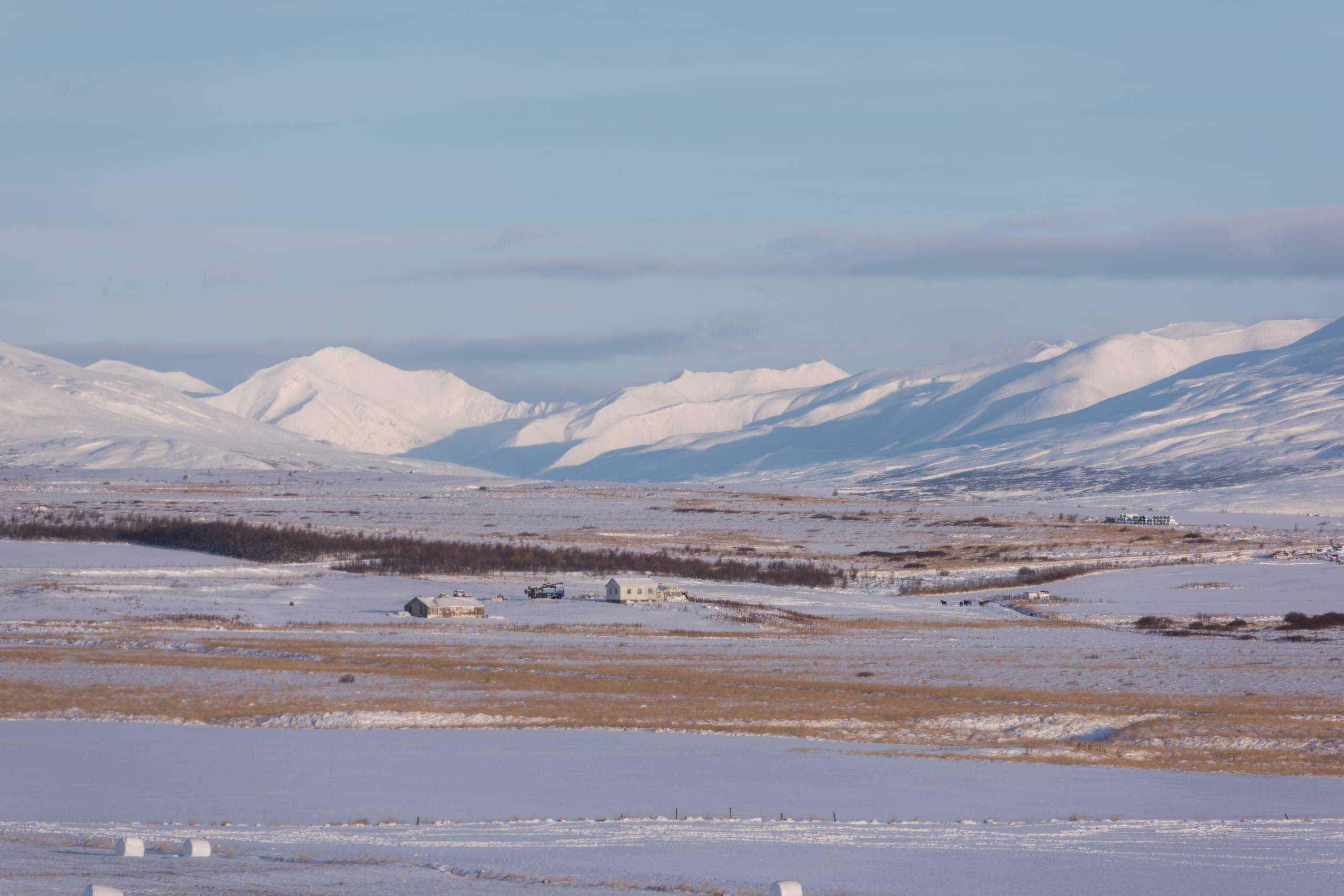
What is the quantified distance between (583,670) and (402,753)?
16470 millimetres

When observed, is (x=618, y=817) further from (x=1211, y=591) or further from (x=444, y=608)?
(x=1211, y=591)

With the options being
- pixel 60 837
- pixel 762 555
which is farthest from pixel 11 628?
pixel 762 555

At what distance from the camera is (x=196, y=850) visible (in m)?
19.5

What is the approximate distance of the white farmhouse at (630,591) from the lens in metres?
73.6

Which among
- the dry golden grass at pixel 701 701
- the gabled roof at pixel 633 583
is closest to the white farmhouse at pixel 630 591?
the gabled roof at pixel 633 583

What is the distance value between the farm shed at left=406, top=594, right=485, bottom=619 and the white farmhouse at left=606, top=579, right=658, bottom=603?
782 cm

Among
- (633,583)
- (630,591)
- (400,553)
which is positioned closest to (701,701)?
(630,591)

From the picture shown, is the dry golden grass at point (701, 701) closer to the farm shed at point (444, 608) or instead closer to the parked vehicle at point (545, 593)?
the farm shed at point (444, 608)

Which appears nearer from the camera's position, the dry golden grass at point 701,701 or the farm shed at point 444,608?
the dry golden grass at point 701,701

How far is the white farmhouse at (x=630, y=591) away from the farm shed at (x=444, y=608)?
25.6ft

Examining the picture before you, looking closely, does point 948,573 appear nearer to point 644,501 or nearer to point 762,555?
point 762,555

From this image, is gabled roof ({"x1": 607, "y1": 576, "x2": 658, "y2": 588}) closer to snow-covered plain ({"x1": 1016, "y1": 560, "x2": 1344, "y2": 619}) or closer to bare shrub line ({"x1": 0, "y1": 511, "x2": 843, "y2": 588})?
bare shrub line ({"x1": 0, "y1": 511, "x2": 843, "y2": 588})

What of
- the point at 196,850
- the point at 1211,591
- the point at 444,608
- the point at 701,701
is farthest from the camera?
the point at 1211,591

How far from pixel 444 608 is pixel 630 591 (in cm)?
1067
